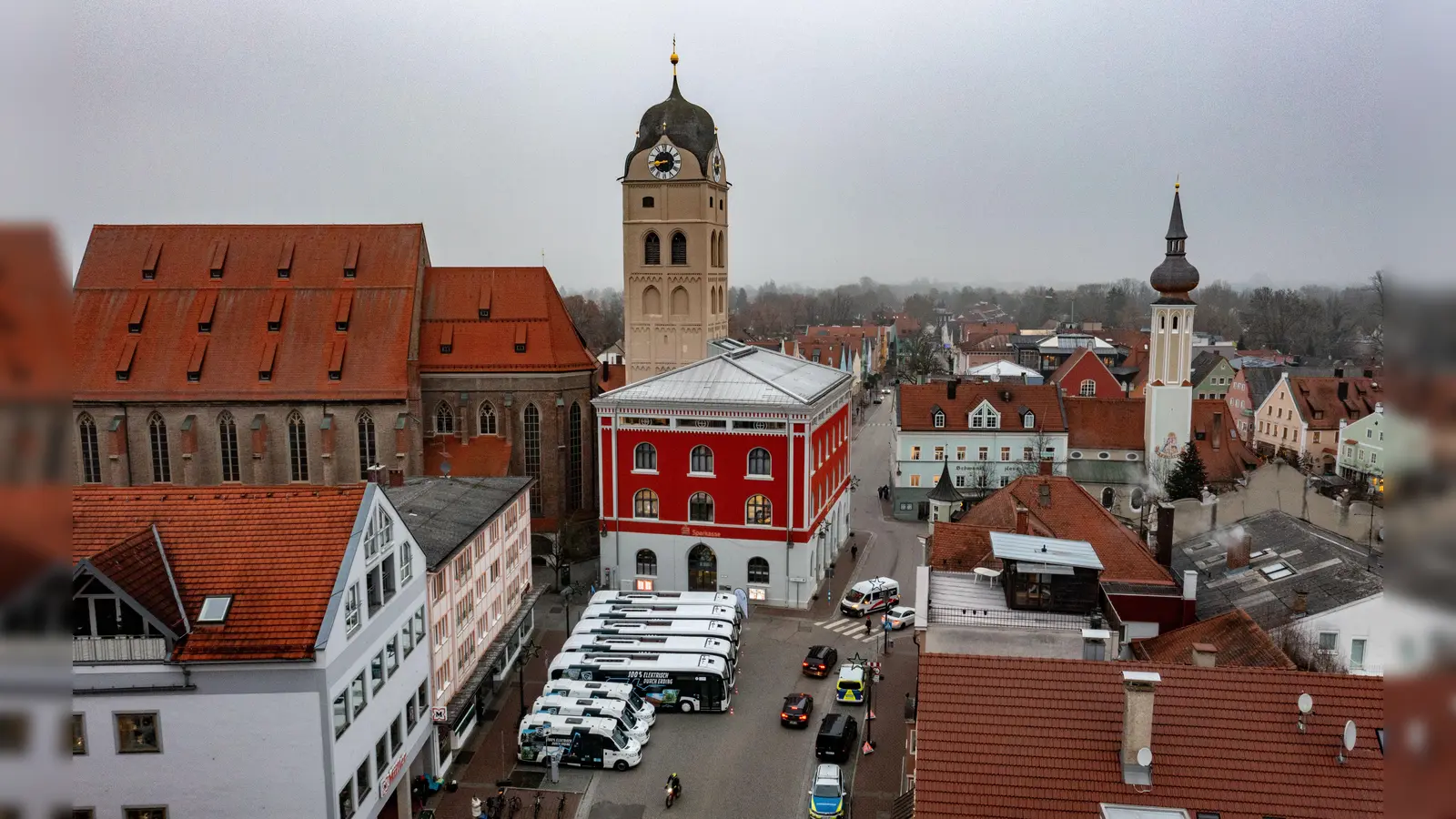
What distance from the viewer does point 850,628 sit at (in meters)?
39.2

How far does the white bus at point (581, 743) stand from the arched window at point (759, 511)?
570 inches

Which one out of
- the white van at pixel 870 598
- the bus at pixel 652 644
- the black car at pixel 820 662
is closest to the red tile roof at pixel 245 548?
the bus at pixel 652 644

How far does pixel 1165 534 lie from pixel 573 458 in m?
27.0

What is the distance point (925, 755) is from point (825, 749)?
11681 mm

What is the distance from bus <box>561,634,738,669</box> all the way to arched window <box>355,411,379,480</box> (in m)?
17.6

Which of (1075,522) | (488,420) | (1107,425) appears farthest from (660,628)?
(1107,425)

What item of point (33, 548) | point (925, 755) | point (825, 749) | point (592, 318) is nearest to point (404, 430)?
point (825, 749)

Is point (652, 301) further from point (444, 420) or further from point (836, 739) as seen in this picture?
point (836, 739)

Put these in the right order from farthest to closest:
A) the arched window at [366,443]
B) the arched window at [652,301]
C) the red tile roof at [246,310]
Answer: the arched window at [652,301] < the arched window at [366,443] < the red tile roof at [246,310]

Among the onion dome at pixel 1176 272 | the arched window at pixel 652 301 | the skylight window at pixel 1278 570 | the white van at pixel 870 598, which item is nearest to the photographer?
the skylight window at pixel 1278 570

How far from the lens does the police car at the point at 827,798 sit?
24875 mm

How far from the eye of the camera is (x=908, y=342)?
166250mm

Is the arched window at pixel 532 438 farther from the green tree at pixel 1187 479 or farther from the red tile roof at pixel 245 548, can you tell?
the green tree at pixel 1187 479

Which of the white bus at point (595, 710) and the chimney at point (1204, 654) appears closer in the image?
the chimney at point (1204, 654)
